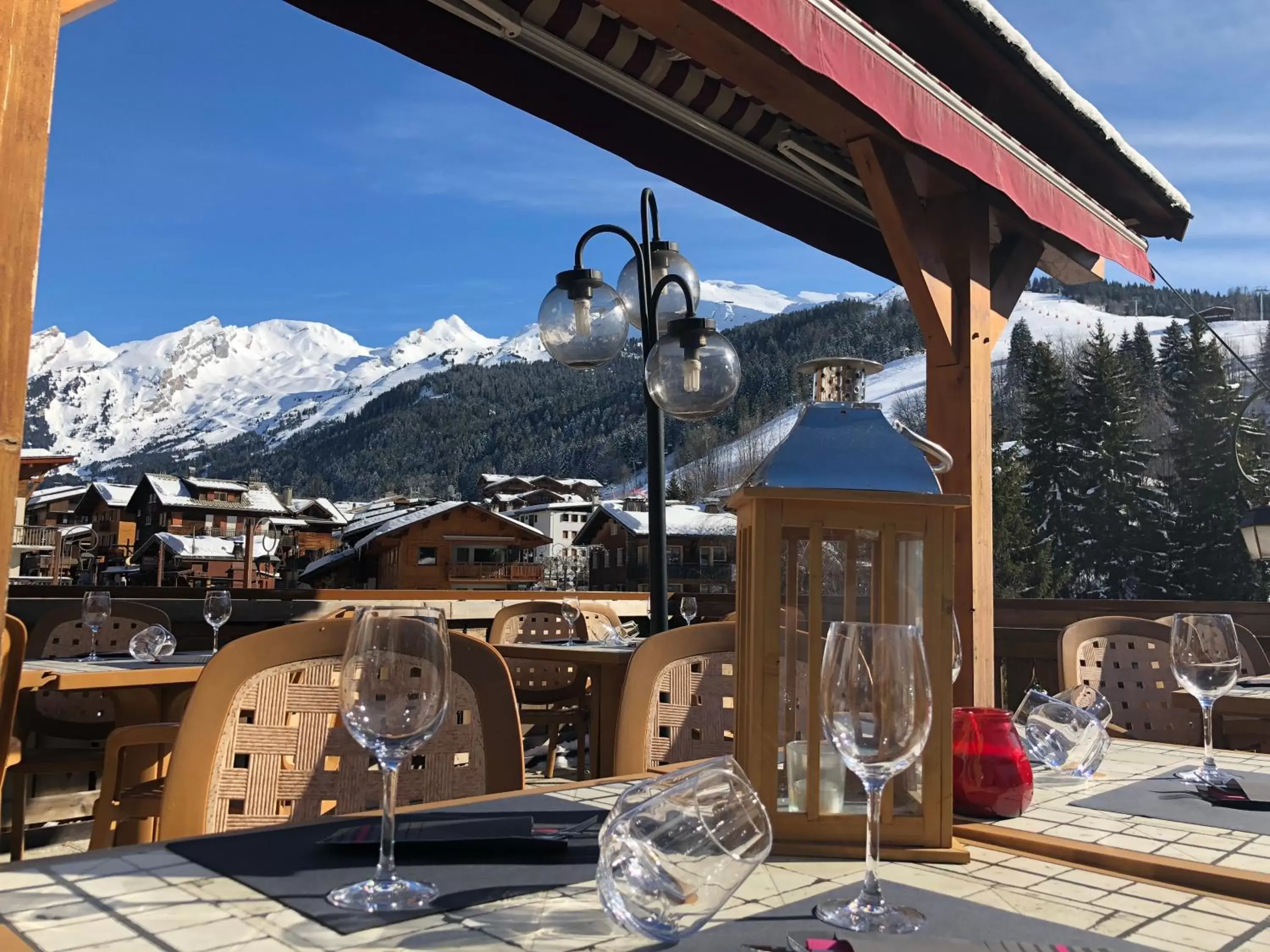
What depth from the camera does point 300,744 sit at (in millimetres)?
1416

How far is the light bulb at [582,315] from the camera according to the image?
3.43 metres

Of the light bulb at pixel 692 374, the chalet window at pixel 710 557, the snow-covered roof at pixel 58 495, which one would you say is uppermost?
the snow-covered roof at pixel 58 495

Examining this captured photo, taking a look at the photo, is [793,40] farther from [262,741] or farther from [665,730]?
[262,741]

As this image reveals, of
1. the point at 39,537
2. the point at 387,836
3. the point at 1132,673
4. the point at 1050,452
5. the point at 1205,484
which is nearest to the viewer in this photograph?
the point at 387,836

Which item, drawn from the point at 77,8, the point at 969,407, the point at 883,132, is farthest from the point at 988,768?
the point at 969,407

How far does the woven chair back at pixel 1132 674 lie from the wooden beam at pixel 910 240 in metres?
1.10

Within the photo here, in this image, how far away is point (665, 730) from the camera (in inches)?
71.6

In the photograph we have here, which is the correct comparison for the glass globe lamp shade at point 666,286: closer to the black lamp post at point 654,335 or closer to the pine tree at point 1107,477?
the black lamp post at point 654,335

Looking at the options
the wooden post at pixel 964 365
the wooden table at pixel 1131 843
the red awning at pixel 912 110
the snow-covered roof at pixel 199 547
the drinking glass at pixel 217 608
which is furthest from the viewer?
the snow-covered roof at pixel 199 547

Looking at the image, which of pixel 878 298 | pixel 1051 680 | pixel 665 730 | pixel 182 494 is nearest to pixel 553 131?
pixel 665 730

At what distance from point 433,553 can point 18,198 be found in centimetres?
4194

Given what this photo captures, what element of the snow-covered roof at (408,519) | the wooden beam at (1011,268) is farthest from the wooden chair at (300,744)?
the snow-covered roof at (408,519)

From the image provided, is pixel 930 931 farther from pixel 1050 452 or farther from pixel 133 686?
pixel 1050 452

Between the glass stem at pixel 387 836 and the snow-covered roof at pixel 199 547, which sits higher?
the snow-covered roof at pixel 199 547
